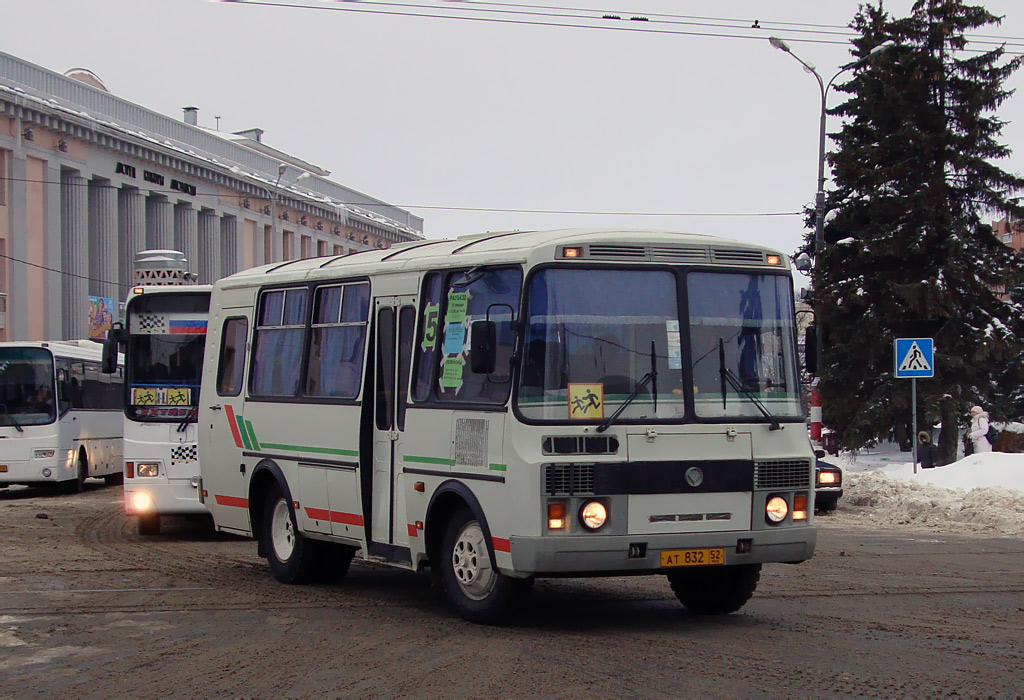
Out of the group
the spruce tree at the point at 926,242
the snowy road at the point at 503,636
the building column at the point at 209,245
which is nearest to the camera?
the snowy road at the point at 503,636

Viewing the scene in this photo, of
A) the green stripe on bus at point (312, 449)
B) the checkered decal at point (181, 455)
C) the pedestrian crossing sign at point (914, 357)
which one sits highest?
the pedestrian crossing sign at point (914, 357)

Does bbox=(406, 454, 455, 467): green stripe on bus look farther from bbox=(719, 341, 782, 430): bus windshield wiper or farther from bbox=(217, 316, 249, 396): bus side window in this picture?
bbox=(217, 316, 249, 396): bus side window

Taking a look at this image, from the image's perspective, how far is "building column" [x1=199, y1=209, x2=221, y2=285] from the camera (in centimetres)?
6506

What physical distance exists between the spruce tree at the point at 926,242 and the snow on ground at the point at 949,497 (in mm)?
14331

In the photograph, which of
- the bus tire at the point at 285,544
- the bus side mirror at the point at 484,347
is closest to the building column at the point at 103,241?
the bus tire at the point at 285,544

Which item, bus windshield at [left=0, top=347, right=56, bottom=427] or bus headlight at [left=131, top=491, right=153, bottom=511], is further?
bus windshield at [left=0, top=347, right=56, bottom=427]

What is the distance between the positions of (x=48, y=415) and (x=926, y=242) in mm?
25048

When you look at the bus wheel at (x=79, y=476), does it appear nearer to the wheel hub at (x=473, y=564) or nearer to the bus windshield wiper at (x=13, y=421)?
the bus windshield wiper at (x=13, y=421)

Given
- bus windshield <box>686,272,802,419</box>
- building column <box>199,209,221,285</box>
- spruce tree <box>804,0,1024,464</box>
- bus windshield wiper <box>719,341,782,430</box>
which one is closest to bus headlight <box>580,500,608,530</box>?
bus windshield <box>686,272,802,419</box>

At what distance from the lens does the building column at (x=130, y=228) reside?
192 ft

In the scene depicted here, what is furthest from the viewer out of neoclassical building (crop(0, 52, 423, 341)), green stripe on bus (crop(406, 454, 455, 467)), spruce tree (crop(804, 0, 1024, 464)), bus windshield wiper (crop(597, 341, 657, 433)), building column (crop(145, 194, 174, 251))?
building column (crop(145, 194, 174, 251))

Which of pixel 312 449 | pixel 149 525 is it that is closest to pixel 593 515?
pixel 312 449

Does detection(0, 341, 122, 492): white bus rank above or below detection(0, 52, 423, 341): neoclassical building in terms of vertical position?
below

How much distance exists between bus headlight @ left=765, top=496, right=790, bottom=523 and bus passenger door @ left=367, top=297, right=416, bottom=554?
2.77m
